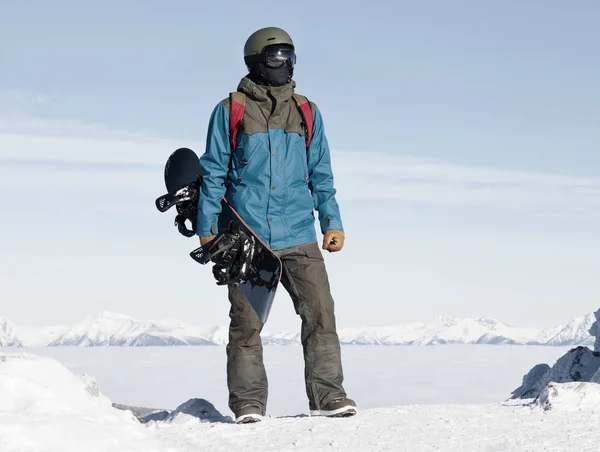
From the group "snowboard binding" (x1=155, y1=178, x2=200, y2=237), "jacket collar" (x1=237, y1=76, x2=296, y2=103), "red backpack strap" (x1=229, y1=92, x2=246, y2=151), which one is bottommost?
"snowboard binding" (x1=155, y1=178, x2=200, y2=237)

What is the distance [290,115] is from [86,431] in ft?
10.3

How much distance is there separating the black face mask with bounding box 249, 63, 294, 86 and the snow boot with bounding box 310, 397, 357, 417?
103 inches

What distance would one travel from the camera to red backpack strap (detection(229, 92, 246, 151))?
603 centimetres

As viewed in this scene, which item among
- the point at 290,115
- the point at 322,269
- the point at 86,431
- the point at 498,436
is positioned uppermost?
the point at 290,115

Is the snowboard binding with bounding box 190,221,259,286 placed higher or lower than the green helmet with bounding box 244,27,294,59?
Answer: lower

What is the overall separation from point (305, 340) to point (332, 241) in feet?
2.81

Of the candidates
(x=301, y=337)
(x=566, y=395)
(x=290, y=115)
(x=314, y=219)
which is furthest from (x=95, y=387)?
(x=566, y=395)

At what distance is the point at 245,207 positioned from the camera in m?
6.01

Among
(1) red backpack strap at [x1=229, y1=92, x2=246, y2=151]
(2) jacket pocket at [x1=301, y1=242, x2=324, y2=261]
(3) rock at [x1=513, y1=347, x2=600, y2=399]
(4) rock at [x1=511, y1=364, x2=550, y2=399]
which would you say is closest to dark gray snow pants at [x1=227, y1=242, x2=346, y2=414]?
(2) jacket pocket at [x1=301, y1=242, x2=324, y2=261]

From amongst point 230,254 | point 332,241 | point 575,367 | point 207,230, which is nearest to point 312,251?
point 332,241

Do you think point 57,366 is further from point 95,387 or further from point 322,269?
point 322,269

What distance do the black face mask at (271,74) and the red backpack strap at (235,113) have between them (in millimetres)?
248

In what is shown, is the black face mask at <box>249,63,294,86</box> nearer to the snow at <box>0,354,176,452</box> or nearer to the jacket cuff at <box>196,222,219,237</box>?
the jacket cuff at <box>196,222,219,237</box>

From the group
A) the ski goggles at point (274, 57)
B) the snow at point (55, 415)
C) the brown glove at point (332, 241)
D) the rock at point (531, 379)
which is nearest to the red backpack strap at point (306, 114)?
the ski goggles at point (274, 57)
